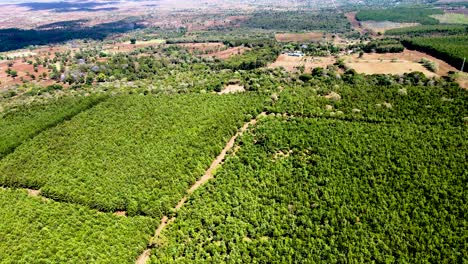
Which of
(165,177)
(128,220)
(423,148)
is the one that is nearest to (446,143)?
(423,148)

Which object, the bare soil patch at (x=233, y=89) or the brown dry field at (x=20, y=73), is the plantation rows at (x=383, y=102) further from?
the brown dry field at (x=20, y=73)

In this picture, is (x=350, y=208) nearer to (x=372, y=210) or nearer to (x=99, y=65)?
(x=372, y=210)

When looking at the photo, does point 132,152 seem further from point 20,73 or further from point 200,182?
point 20,73

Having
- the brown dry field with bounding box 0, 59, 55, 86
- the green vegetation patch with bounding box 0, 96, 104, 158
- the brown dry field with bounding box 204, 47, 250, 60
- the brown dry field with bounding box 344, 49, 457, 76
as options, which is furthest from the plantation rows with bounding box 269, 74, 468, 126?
the brown dry field with bounding box 0, 59, 55, 86

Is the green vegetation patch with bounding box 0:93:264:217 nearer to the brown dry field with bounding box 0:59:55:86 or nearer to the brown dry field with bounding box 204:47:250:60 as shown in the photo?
the brown dry field with bounding box 0:59:55:86

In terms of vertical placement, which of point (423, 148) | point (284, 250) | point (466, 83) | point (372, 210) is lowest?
point (284, 250)
